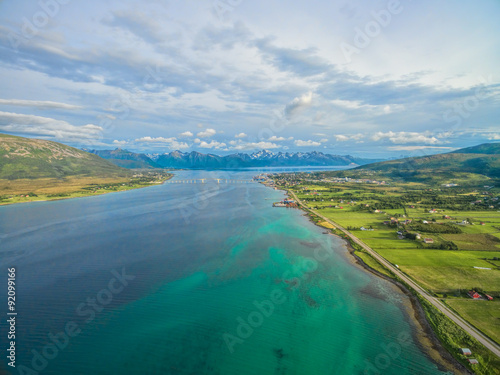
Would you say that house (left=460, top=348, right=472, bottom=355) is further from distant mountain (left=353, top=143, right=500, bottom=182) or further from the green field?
distant mountain (left=353, top=143, right=500, bottom=182)

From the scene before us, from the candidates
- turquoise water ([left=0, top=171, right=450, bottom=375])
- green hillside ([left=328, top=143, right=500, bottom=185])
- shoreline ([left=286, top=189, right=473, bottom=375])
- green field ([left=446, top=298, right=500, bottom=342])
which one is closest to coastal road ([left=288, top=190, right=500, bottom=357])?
green field ([left=446, top=298, right=500, bottom=342])

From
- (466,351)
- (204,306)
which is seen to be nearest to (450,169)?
(466,351)

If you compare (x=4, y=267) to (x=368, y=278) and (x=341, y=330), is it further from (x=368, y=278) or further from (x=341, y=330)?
(x=368, y=278)

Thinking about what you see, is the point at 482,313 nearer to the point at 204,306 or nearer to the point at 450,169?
the point at 204,306

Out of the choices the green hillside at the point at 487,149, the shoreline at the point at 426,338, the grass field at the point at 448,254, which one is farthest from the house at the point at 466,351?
the green hillside at the point at 487,149

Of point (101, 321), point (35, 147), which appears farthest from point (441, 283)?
point (35, 147)

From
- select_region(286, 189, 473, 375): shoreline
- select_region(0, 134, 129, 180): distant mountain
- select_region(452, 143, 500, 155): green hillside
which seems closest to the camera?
select_region(286, 189, 473, 375): shoreline
